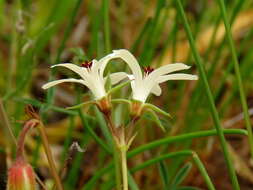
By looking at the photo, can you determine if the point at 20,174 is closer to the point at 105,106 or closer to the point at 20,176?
the point at 20,176

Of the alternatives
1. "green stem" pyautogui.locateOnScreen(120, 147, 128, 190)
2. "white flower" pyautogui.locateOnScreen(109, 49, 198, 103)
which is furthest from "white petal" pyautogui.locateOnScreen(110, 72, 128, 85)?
"green stem" pyautogui.locateOnScreen(120, 147, 128, 190)

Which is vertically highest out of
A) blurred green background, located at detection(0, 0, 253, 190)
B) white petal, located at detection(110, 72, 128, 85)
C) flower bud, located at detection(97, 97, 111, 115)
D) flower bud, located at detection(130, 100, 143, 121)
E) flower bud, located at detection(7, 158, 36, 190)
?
blurred green background, located at detection(0, 0, 253, 190)

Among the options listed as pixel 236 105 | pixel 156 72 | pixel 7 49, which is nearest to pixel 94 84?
pixel 156 72

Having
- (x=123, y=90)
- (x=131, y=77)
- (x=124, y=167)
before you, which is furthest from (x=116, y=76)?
(x=123, y=90)

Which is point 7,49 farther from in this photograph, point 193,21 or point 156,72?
point 156,72

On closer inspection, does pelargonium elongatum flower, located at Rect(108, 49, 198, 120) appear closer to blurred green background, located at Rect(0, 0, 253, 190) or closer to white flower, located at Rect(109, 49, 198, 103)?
white flower, located at Rect(109, 49, 198, 103)

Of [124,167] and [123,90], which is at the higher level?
[123,90]
